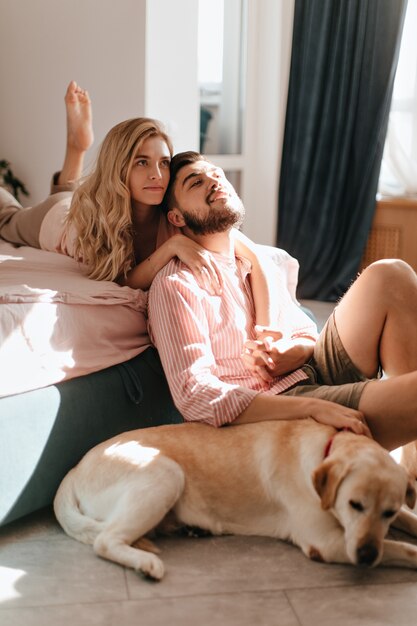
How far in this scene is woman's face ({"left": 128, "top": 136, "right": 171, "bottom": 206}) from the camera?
2.41 m

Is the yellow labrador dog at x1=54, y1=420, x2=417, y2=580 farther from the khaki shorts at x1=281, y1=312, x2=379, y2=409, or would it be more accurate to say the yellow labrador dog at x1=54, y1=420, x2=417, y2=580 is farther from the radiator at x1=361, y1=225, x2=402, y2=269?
the radiator at x1=361, y1=225, x2=402, y2=269

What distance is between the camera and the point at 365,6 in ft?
15.0

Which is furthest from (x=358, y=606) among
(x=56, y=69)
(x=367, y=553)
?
(x=56, y=69)

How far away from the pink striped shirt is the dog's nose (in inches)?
18.0

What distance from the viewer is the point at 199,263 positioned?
2.30 meters

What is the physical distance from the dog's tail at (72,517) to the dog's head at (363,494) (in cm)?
54

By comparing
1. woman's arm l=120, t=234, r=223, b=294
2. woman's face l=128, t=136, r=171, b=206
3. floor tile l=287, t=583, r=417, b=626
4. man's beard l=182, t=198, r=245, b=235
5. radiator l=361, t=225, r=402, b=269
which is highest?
woman's face l=128, t=136, r=171, b=206

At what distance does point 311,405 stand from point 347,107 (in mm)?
3124

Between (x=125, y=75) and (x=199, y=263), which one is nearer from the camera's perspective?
(x=199, y=263)

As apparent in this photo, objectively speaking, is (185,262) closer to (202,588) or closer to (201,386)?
(201,386)

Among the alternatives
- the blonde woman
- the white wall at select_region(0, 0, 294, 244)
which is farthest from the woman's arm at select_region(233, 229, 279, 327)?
the white wall at select_region(0, 0, 294, 244)

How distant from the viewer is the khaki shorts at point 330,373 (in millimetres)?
2129

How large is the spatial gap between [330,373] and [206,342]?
350 mm

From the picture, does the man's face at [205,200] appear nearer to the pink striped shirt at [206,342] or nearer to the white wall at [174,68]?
the pink striped shirt at [206,342]
